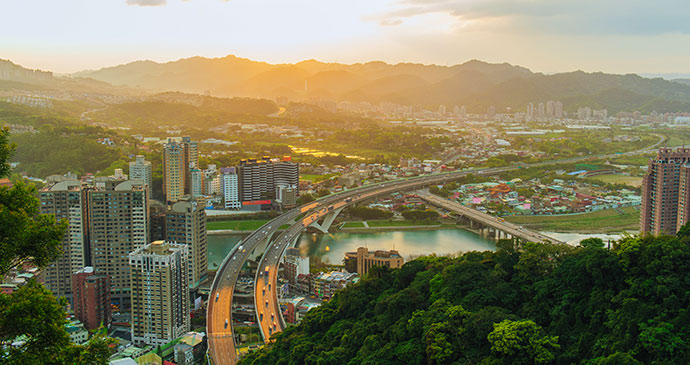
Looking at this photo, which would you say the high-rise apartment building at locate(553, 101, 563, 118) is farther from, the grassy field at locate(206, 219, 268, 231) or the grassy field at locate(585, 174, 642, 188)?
the grassy field at locate(206, 219, 268, 231)

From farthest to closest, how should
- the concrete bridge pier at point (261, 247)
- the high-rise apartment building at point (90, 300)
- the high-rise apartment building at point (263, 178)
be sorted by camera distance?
1. the high-rise apartment building at point (263, 178)
2. the concrete bridge pier at point (261, 247)
3. the high-rise apartment building at point (90, 300)

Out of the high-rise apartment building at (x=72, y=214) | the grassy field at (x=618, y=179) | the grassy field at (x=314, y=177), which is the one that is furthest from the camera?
the grassy field at (x=314, y=177)

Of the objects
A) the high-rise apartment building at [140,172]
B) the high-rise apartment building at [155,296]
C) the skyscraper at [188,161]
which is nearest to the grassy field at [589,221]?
the skyscraper at [188,161]

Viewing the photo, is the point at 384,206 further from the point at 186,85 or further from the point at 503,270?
the point at 186,85

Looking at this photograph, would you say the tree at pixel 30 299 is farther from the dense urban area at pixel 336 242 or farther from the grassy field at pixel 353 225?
the grassy field at pixel 353 225

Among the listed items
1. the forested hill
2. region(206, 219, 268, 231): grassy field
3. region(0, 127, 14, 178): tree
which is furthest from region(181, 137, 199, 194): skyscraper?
region(0, 127, 14, 178): tree

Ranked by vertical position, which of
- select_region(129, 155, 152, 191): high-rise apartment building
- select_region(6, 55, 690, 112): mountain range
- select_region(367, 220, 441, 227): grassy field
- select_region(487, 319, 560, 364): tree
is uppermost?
select_region(6, 55, 690, 112): mountain range

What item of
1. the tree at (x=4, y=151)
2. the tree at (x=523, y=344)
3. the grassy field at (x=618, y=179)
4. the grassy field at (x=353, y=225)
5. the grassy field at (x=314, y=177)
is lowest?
the grassy field at (x=353, y=225)
